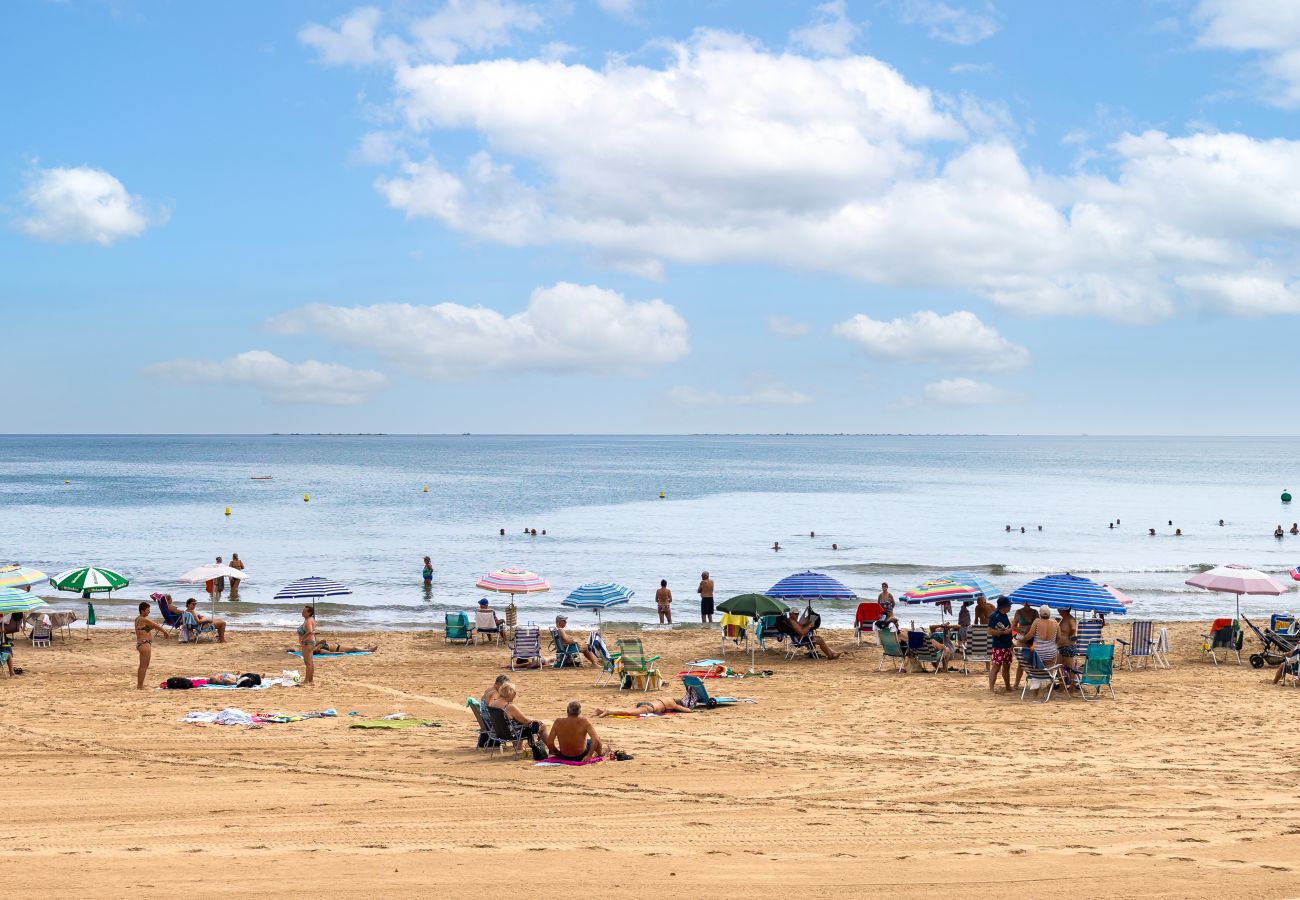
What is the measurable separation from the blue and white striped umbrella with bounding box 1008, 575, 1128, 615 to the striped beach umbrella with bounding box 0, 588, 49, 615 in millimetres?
17809

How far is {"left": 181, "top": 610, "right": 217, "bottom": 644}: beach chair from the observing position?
23391 mm

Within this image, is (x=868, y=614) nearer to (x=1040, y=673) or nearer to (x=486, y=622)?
(x=1040, y=673)

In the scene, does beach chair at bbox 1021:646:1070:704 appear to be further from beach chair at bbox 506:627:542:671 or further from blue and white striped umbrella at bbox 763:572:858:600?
beach chair at bbox 506:627:542:671

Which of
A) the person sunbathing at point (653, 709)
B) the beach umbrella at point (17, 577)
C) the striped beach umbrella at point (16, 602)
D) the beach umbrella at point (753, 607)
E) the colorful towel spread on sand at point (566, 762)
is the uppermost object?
the beach umbrella at point (17, 577)

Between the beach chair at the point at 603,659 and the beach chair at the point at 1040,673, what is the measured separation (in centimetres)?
643

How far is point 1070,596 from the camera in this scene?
18750 millimetres

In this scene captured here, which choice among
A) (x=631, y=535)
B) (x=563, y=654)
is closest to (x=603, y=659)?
(x=563, y=654)

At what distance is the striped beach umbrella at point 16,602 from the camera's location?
20.0 metres

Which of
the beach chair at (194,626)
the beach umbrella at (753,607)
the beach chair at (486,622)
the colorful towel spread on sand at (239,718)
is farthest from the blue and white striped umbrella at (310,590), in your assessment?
the colorful towel spread on sand at (239,718)

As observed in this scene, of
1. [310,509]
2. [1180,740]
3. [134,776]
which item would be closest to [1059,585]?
[1180,740]

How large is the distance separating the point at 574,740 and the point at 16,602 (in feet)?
45.7

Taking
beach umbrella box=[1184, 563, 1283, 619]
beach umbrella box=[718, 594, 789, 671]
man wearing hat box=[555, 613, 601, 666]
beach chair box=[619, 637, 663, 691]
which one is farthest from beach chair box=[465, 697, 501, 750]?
beach umbrella box=[1184, 563, 1283, 619]

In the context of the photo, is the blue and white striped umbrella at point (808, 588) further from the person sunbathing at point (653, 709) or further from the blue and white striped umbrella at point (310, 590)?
the blue and white striped umbrella at point (310, 590)

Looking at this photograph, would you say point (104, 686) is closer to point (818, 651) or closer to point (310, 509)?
point (818, 651)
